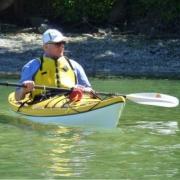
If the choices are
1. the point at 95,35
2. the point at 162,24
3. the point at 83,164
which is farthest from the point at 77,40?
the point at 83,164

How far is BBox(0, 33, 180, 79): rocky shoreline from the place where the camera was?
19344mm

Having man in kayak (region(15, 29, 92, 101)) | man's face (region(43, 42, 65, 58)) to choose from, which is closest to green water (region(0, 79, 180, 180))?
man in kayak (region(15, 29, 92, 101))

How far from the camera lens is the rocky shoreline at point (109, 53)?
19.3 meters

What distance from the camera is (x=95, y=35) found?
77.9 feet

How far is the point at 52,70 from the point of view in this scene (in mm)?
10312

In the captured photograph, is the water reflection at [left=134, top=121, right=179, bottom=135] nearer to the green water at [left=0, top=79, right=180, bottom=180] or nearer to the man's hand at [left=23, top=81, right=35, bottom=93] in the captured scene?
the green water at [left=0, top=79, right=180, bottom=180]

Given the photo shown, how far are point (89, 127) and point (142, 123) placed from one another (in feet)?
3.22

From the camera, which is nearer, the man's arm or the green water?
the green water

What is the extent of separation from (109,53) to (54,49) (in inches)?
432

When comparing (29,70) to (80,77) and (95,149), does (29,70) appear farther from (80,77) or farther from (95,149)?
(95,149)

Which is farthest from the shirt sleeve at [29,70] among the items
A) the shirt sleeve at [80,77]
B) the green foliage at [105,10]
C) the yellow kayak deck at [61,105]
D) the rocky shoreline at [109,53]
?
the green foliage at [105,10]

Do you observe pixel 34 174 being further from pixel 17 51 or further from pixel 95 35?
pixel 95 35

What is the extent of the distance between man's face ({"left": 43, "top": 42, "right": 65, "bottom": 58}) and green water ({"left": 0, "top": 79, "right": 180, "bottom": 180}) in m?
1.01

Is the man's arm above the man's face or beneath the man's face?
beneath
